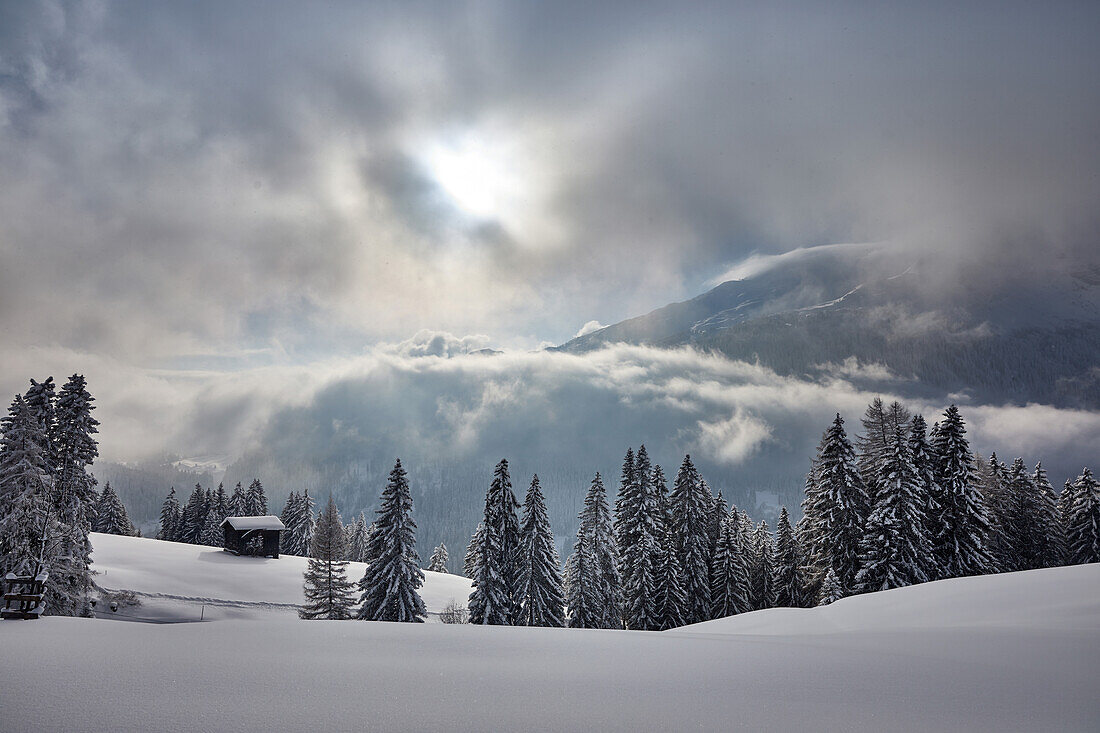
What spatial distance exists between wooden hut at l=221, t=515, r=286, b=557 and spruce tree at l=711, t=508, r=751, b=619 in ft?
151

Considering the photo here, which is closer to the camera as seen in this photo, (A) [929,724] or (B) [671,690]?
(A) [929,724]

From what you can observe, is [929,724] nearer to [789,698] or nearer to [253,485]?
[789,698]

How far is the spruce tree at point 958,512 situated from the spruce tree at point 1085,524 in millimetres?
16864

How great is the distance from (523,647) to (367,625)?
401 cm

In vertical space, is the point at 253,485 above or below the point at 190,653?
above

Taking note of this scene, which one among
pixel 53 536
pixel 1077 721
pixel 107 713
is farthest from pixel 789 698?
pixel 53 536

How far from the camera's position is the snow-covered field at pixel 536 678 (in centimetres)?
469

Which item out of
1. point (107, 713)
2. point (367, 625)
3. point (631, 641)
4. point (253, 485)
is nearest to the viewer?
point (107, 713)

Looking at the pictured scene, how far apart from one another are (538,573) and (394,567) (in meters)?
9.75

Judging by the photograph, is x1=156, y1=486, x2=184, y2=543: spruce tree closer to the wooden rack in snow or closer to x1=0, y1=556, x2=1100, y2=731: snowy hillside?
the wooden rack in snow

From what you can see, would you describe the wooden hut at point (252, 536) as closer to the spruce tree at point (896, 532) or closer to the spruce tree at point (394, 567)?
the spruce tree at point (394, 567)

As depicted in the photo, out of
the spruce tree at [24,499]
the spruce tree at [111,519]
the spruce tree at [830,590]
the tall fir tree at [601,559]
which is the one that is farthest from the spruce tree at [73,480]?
the spruce tree at [111,519]

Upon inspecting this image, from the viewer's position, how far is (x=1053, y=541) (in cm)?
3925

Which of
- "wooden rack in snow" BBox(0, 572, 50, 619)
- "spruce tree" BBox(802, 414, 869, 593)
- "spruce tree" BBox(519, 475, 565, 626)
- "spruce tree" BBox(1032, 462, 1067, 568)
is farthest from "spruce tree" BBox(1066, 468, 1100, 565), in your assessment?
"wooden rack in snow" BBox(0, 572, 50, 619)
